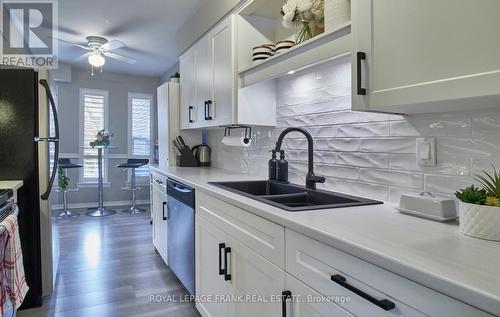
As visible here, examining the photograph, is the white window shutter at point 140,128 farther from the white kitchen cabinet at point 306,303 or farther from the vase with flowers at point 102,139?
the white kitchen cabinet at point 306,303

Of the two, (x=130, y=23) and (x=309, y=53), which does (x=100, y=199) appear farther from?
(x=309, y=53)

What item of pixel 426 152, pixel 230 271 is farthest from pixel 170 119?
pixel 426 152

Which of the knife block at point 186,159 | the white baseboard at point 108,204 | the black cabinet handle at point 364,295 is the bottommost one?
the white baseboard at point 108,204

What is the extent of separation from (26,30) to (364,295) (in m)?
4.42

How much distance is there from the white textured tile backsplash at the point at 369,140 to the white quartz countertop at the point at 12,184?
172 centimetres

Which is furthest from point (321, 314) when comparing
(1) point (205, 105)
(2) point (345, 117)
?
(1) point (205, 105)

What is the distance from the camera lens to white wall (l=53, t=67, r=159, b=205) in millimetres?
5453

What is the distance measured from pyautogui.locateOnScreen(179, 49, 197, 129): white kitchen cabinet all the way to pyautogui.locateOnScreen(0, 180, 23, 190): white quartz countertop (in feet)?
5.08

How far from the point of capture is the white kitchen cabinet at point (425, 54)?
2.60 feet

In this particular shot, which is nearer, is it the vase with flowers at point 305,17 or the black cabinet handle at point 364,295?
the black cabinet handle at point 364,295

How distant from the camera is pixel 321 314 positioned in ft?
3.01

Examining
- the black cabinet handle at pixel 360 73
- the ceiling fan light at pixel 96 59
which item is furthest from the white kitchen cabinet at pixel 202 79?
the black cabinet handle at pixel 360 73

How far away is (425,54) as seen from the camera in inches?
36.8

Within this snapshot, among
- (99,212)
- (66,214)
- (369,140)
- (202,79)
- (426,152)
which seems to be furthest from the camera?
(99,212)
